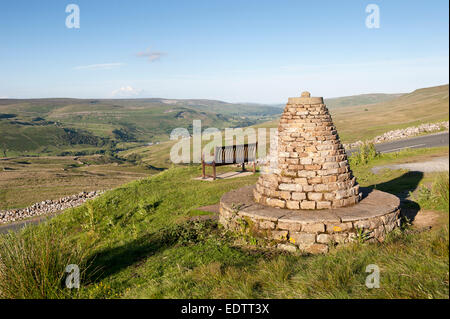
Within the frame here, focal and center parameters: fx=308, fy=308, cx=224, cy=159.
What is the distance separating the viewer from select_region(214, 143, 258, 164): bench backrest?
15.2 m

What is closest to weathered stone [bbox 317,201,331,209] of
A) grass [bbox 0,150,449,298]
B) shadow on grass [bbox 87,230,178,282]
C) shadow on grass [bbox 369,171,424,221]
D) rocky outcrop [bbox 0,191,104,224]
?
grass [bbox 0,150,449,298]

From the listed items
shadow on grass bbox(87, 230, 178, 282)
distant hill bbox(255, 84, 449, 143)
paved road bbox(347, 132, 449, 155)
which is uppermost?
distant hill bbox(255, 84, 449, 143)

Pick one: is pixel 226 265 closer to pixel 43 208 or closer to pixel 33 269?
pixel 33 269

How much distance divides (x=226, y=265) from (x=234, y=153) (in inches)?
397

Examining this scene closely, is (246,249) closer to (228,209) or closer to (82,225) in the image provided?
(228,209)

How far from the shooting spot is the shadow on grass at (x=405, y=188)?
8344mm

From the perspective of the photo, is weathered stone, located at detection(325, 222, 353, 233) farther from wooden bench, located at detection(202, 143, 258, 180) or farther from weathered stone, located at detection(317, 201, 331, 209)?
wooden bench, located at detection(202, 143, 258, 180)

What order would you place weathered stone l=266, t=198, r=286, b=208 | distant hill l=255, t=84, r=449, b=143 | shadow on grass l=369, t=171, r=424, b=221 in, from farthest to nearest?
distant hill l=255, t=84, r=449, b=143 → shadow on grass l=369, t=171, r=424, b=221 → weathered stone l=266, t=198, r=286, b=208

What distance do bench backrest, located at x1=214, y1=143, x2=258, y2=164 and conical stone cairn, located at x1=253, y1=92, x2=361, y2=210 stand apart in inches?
306

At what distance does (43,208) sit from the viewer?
18.7m

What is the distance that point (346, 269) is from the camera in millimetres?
4590

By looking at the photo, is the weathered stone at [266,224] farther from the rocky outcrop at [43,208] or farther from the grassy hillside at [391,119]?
the rocky outcrop at [43,208]

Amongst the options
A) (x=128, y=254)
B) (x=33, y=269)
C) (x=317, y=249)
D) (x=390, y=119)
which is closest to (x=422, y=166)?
(x=317, y=249)
